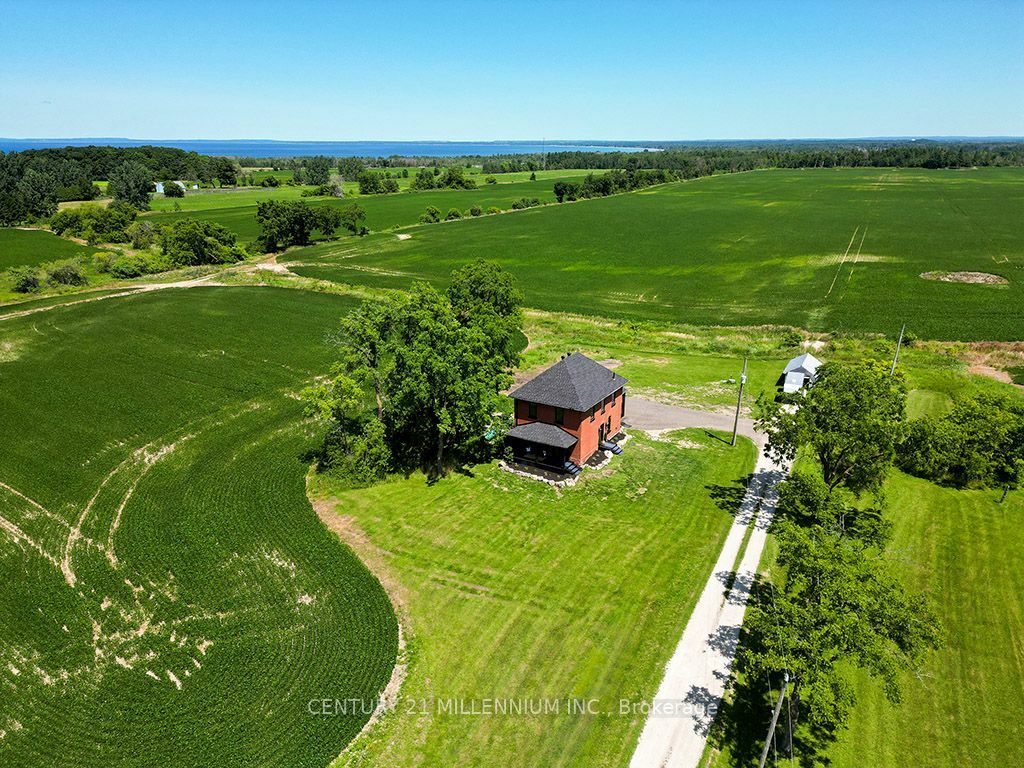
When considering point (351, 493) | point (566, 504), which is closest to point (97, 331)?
point (351, 493)

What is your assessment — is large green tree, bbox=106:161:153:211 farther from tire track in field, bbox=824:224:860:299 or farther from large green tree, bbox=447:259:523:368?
tire track in field, bbox=824:224:860:299

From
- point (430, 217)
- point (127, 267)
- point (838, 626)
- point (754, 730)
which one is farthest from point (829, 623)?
point (430, 217)

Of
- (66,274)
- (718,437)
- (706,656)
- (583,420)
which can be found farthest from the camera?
(66,274)

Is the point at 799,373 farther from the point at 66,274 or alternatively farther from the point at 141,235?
the point at 141,235

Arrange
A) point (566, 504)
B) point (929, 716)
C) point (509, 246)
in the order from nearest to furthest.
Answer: point (929, 716), point (566, 504), point (509, 246)

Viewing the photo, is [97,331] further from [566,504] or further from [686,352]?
[686,352]

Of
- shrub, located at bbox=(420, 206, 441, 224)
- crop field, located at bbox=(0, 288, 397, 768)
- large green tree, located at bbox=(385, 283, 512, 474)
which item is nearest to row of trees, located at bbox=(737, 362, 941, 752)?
crop field, located at bbox=(0, 288, 397, 768)

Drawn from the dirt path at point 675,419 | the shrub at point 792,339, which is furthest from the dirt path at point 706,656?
the shrub at point 792,339
